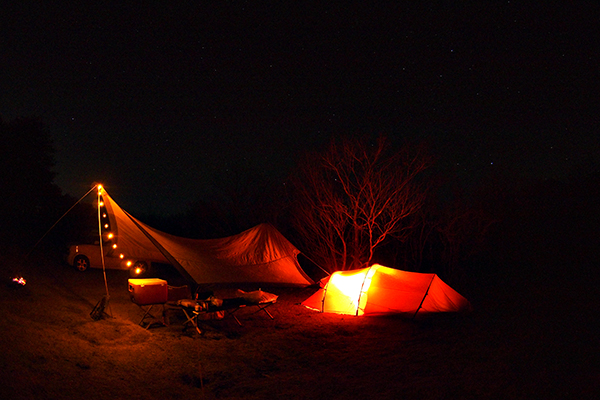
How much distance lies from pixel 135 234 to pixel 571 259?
17.9m

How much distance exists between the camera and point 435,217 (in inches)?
538

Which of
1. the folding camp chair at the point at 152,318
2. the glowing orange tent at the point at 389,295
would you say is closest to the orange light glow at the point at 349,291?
the glowing orange tent at the point at 389,295

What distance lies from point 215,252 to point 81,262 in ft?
20.9

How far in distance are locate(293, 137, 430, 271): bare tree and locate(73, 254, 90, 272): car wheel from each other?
6711 mm

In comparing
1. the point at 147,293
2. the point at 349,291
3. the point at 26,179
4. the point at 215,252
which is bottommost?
the point at 349,291

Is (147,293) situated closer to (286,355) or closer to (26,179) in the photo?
(286,355)

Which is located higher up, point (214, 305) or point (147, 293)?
point (147, 293)

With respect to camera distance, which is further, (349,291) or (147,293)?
(349,291)

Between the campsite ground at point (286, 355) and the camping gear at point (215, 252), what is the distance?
2.98 feet

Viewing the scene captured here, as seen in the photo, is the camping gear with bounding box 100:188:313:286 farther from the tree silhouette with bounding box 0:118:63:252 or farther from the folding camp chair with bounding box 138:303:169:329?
the tree silhouette with bounding box 0:118:63:252

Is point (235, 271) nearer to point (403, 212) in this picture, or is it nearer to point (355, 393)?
point (355, 393)

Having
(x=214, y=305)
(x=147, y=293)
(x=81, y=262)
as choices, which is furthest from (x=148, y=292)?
(x=81, y=262)

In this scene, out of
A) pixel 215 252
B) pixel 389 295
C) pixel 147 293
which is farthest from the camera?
pixel 389 295

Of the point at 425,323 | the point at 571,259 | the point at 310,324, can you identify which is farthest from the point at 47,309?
the point at 571,259
